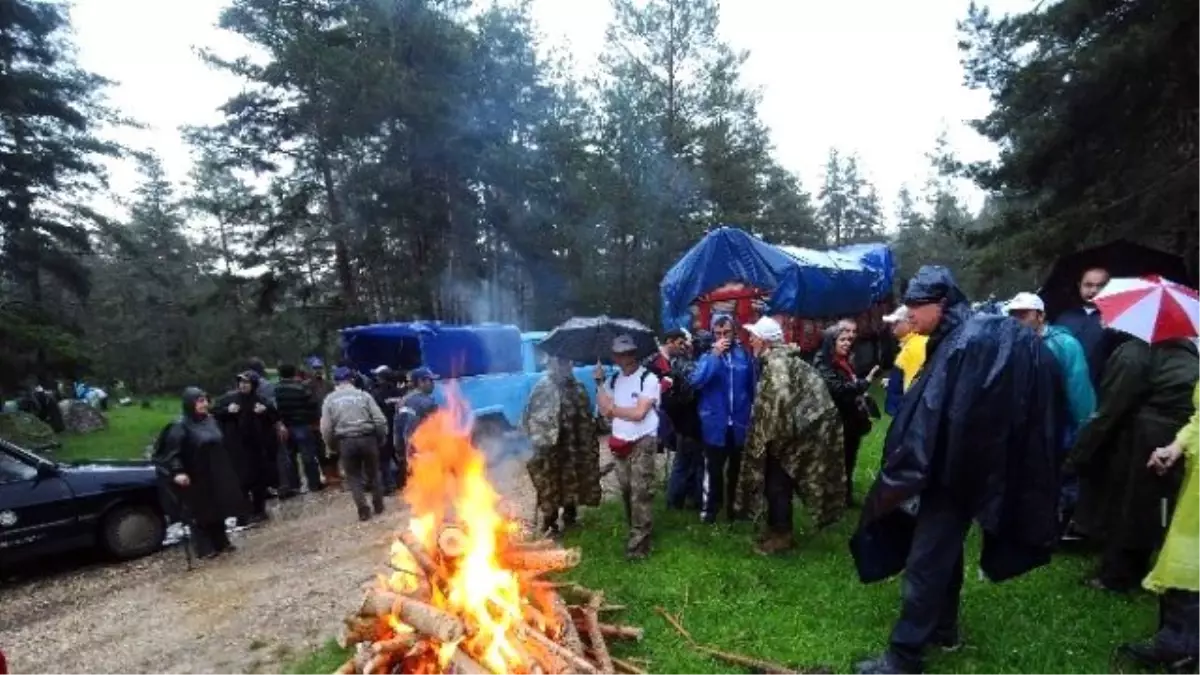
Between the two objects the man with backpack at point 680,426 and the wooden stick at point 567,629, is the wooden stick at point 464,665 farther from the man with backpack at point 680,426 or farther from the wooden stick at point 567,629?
the man with backpack at point 680,426

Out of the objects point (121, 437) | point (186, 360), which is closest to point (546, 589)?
point (121, 437)

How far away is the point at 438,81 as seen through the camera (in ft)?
69.3

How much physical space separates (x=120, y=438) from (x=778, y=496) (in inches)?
871

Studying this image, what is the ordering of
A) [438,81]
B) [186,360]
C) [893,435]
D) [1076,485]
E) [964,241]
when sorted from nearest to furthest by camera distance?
[893,435] → [1076,485] → [964,241] → [438,81] → [186,360]

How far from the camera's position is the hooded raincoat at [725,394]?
6.74 m

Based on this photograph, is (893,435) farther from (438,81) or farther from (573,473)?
(438,81)

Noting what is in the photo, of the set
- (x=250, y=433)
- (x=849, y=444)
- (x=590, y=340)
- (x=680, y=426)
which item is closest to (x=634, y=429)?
(x=680, y=426)

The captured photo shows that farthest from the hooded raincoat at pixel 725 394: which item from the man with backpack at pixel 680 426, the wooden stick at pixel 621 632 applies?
the wooden stick at pixel 621 632

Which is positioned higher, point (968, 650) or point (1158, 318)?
point (1158, 318)

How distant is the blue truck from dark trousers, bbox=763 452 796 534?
650cm

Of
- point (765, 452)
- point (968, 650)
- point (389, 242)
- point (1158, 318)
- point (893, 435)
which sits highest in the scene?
point (389, 242)

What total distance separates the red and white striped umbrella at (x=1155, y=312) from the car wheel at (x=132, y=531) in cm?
960

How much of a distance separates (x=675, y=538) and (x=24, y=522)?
6.75 metres

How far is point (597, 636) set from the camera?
442 cm
